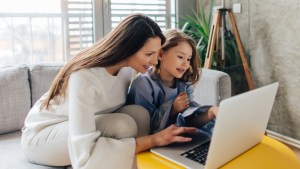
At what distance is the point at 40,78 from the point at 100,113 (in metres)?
0.75

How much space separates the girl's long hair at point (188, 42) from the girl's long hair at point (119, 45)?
0.33ft

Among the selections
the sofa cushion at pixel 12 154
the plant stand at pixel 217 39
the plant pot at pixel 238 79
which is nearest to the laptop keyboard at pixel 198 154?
the sofa cushion at pixel 12 154

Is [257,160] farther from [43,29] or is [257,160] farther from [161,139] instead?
[43,29]

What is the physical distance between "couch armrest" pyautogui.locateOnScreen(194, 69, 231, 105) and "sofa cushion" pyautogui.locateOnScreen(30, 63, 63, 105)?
2.83ft

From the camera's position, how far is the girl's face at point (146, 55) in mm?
1255

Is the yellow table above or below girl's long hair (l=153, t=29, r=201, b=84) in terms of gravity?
below

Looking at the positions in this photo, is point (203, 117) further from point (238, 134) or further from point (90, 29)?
point (90, 29)

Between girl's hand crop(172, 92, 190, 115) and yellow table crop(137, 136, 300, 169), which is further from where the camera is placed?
girl's hand crop(172, 92, 190, 115)

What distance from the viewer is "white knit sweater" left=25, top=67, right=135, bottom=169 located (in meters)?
1.12

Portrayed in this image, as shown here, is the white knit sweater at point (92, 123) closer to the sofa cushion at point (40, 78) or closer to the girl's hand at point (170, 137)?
the girl's hand at point (170, 137)

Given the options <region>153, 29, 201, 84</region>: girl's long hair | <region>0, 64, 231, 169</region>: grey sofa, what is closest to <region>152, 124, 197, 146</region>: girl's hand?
<region>153, 29, 201, 84</region>: girl's long hair

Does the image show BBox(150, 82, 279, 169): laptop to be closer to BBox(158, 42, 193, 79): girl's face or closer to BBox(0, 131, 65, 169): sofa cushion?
BBox(158, 42, 193, 79): girl's face

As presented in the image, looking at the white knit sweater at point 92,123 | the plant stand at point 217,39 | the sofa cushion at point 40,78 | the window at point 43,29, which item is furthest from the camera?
the window at point 43,29

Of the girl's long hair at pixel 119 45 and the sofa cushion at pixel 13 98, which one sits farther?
the sofa cushion at pixel 13 98
